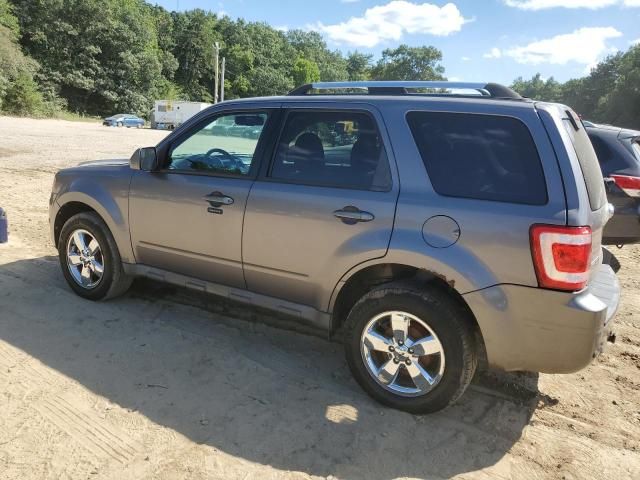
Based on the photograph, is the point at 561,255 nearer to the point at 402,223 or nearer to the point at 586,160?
the point at 586,160

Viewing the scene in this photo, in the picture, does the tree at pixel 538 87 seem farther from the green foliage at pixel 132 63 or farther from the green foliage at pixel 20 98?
the green foliage at pixel 20 98

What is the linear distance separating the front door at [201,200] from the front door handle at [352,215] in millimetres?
783

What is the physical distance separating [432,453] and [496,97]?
206 cm

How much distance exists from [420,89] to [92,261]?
3098 mm

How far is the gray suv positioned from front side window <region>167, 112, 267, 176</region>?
1 centimetres

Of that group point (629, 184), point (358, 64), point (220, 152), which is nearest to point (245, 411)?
point (220, 152)

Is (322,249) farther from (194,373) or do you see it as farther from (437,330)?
(194,373)

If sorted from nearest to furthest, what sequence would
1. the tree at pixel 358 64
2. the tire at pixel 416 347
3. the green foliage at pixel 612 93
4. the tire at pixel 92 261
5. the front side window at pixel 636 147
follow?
the tire at pixel 416 347
the tire at pixel 92 261
the front side window at pixel 636 147
the green foliage at pixel 612 93
the tree at pixel 358 64

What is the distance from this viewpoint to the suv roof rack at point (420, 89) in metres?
3.20

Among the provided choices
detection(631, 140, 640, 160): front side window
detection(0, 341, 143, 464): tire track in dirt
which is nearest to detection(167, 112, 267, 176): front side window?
detection(0, 341, 143, 464): tire track in dirt

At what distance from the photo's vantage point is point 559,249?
2.66 metres

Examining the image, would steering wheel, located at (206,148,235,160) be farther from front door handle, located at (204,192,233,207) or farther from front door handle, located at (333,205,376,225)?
front door handle, located at (333,205,376,225)

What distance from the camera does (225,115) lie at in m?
3.99

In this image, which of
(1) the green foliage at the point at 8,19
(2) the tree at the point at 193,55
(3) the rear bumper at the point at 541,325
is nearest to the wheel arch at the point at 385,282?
(3) the rear bumper at the point at 541,325
